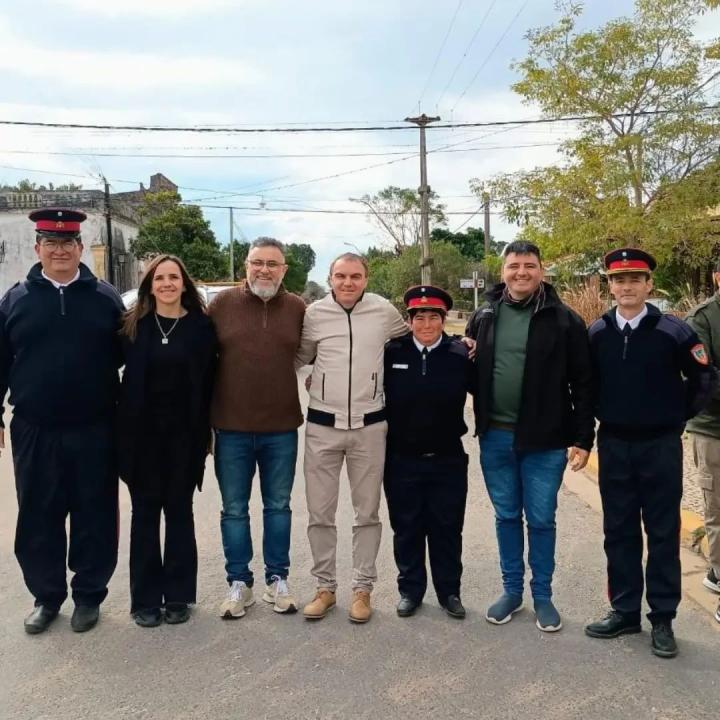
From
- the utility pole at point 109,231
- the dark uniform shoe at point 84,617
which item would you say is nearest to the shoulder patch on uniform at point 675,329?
the dark uniform shoe at point 84,617

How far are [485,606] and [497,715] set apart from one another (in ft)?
3.68

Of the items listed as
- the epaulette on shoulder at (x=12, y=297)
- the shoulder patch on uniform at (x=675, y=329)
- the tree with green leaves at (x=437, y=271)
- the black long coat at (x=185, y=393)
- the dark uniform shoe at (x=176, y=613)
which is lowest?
the dark uniform shoe at (x=176, y=613)

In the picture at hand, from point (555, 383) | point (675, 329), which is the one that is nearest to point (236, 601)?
point (555, 383)

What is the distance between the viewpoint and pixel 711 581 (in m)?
4.20

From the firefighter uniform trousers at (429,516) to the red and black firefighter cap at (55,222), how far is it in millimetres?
2162

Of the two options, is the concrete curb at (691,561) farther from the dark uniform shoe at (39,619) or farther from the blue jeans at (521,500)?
the dark uniform shoe at (39,619)

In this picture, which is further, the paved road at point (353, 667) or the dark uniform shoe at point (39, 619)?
the dark uniform shoe at point (39, 619)

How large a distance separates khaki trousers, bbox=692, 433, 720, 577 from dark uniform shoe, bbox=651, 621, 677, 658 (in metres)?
0.62

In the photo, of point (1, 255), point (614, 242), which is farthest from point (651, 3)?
point (1, 255)

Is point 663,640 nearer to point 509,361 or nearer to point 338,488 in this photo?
point 509,361

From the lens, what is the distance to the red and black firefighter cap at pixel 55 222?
12.6ft

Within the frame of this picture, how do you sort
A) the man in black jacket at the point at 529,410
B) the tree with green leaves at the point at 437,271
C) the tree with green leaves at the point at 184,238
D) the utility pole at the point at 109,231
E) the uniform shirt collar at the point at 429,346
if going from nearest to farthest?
1. the man in black jacket at the point at 529,410
2. the uniform shirt collar at the point at 429,346
3. the utility pole at the point at 109,231
4. the tree with green leaves at the point at 184,238
5. the tree with green leaves at the point at 437,271

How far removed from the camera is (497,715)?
2934 millimetres

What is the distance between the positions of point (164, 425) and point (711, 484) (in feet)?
9.76
